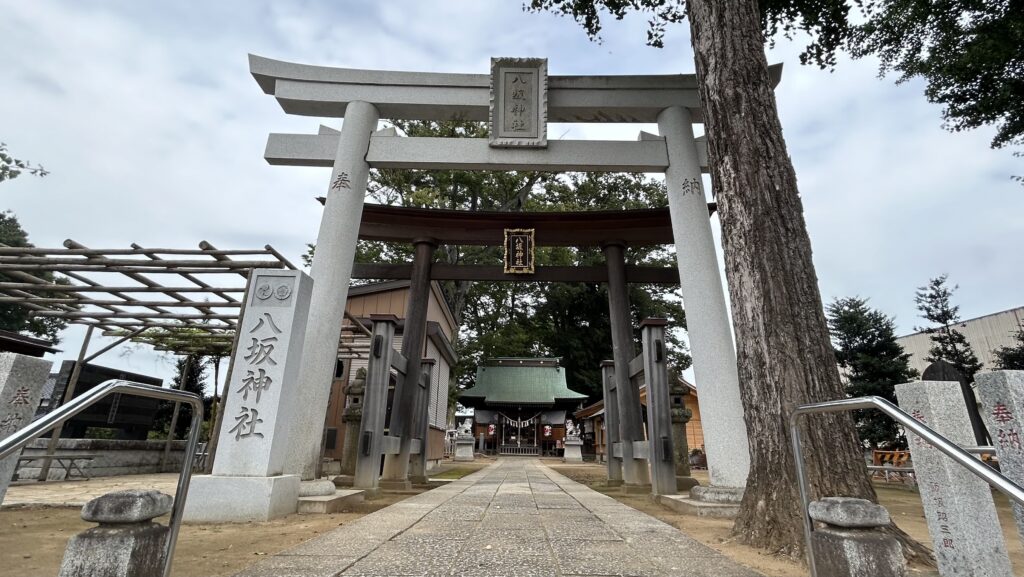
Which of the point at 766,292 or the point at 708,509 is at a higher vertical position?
the point at 766,292

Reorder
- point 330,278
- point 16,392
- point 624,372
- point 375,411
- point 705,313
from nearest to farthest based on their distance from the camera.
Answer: point 16,392 → point 330,278 → point 705,313 → point 375,411 → point 624,372

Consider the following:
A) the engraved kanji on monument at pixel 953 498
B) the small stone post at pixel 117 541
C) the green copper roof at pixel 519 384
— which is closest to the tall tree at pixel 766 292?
the engraved kanji on monument at pixel 953 498

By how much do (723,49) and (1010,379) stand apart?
135 inches

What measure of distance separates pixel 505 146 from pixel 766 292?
418cm

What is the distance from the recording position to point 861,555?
1.79 metres

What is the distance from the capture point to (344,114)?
21.5ft

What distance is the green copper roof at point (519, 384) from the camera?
2348cm

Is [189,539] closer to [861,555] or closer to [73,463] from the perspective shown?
[861,555]

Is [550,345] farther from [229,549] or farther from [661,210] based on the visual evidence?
[229,549]

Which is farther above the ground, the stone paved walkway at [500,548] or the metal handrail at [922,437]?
the metal handrail at [922,437]

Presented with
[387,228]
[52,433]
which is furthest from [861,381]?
[52,433]

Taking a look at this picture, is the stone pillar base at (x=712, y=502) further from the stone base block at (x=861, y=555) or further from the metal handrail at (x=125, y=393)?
the metal handrail at (x=125, y=393)

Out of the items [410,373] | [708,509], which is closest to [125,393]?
[708,509]

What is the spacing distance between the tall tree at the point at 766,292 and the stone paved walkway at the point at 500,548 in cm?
80
